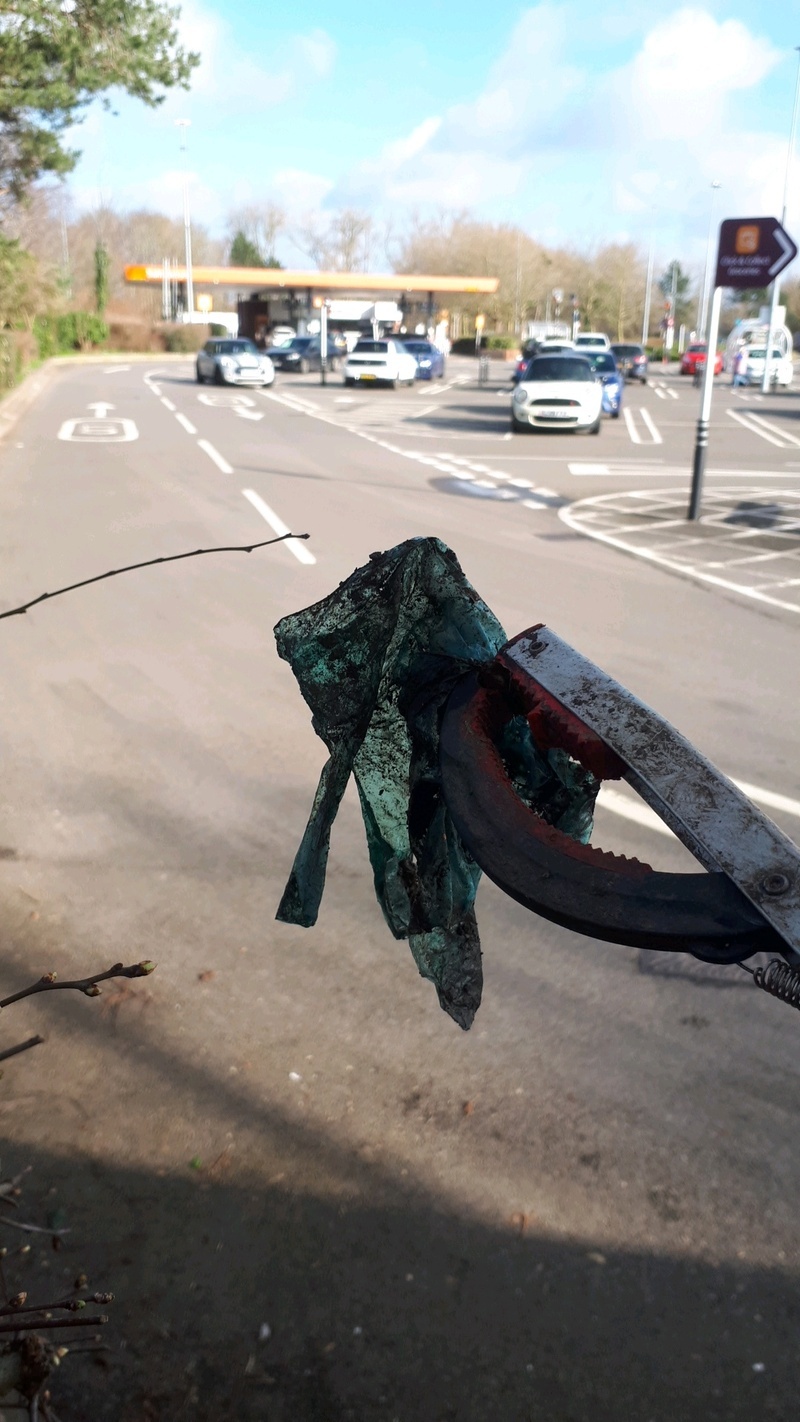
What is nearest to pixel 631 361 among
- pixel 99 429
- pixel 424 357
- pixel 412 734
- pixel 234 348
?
pixel 424 357

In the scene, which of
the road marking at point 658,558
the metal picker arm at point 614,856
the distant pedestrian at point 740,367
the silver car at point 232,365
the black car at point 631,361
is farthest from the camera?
the black car at point 631,361

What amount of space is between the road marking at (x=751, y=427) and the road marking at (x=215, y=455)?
1188cm

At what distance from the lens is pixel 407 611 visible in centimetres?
170

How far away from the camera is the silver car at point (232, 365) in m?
41.6

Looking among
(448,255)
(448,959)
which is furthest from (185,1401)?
(448,255)

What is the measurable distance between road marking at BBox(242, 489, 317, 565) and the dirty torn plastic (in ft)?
29.6

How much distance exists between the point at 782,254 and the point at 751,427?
17.7 meters

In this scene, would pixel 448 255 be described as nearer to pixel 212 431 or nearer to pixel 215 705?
pixel 212 431

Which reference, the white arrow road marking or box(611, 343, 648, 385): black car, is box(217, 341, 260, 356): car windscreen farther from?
the white arrow road marking

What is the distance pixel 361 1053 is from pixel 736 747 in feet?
11.7

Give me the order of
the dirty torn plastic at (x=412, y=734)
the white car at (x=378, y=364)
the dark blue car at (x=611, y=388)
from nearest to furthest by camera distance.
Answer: the dirty torn plastic at (x=412, y=734)
the dark blue car at (x=611, y=388)
the white car at (x=378, y=364)

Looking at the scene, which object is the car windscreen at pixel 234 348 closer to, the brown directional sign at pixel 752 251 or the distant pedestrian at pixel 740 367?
the distant pedestrian at pixel 740 367

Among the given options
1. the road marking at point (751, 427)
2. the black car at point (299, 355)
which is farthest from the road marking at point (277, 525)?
the black car at point (299, 355)

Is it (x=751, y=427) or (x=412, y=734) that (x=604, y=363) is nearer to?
(x=751, y=427)
